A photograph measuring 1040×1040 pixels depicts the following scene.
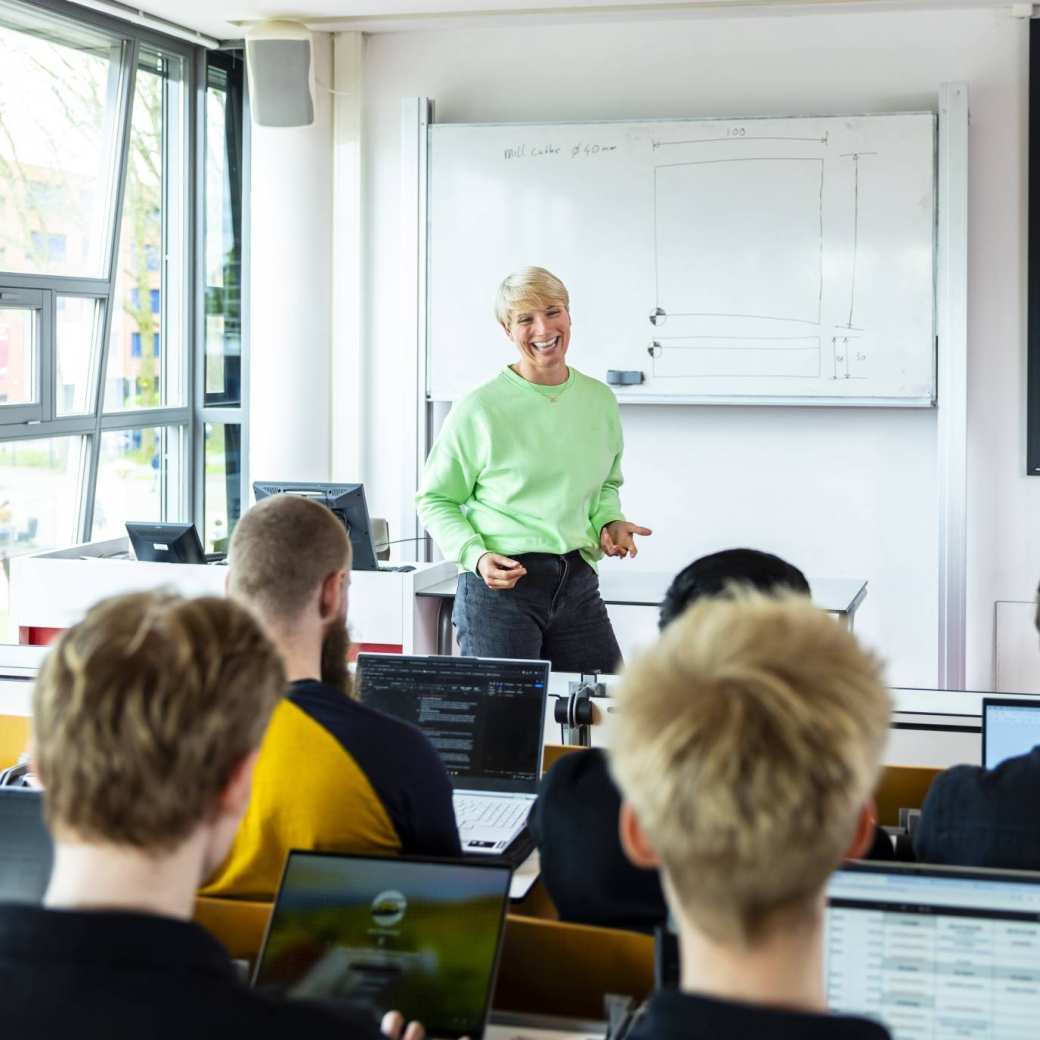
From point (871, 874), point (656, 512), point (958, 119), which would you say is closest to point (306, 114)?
point (656, 512)

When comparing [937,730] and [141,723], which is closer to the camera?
[141,723]

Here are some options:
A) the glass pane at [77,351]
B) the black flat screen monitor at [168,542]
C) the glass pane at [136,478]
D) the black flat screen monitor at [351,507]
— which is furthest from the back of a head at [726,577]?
the glass pane at [136,478]

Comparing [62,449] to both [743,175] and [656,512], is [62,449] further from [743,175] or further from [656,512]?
[743,175]

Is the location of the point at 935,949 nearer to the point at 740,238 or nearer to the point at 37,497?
the point at 740,238

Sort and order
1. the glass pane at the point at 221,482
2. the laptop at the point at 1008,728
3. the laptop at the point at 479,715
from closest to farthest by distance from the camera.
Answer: the laptop at the point at 1008,728 → the laptop at the point at 479,715 → the glass pane at the point at 221,482

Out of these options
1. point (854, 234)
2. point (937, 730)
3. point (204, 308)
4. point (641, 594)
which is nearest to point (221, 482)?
point (204, 308)

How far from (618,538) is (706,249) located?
2.23 metres

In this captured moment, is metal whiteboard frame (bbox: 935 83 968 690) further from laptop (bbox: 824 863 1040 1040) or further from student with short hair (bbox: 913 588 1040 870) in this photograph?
laptop (bbox: 824 863 1040 1040)

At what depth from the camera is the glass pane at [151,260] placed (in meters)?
5.95

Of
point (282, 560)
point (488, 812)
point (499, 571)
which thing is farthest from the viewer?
point (499, 571)

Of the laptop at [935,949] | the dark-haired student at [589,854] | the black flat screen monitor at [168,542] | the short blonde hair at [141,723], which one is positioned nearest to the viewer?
the short blonde hair at [141,723]

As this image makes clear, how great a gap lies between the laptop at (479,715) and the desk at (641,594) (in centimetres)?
169

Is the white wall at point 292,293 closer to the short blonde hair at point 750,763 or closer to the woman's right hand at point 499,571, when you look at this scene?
the woman's right hand at point 499,571

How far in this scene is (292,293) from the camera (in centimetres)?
596
